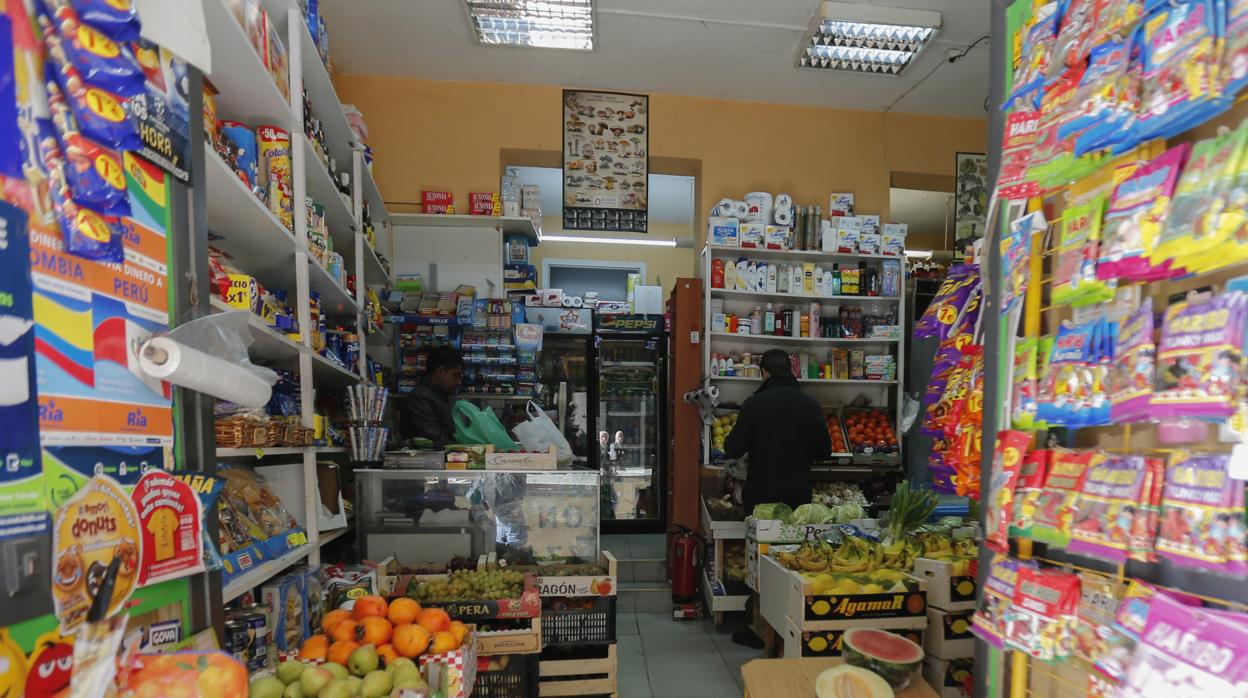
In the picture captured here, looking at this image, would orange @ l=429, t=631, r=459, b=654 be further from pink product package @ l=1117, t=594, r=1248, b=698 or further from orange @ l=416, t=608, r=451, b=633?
pink product package @ l=1117, t=594, r=1248, b=698

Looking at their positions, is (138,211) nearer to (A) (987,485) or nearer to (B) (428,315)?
(A) (987,485)

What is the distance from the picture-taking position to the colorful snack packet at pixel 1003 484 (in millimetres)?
1159

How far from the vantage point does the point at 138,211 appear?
1.09 metres

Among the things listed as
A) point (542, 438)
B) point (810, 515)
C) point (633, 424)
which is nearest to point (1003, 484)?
point (542, 438)

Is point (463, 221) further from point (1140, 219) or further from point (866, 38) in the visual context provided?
point (1140, 219)

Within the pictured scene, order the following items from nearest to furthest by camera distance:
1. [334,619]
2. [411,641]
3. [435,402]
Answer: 1. [411,641]
2. [334,619]
3. [435,402]

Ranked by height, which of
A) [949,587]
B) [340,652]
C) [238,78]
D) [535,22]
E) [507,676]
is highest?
[535,22]

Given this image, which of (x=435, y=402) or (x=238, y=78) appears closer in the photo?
(x=238, y=78)

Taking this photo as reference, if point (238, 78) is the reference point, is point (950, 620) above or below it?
below

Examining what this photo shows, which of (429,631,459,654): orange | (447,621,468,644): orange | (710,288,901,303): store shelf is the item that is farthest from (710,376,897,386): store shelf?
(429,631,459,654): orange

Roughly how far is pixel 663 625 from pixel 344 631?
305 centimetres

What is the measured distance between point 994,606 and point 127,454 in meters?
1.75

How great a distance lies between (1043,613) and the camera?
1068mm

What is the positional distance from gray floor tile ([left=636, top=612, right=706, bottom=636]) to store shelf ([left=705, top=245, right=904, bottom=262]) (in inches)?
126
